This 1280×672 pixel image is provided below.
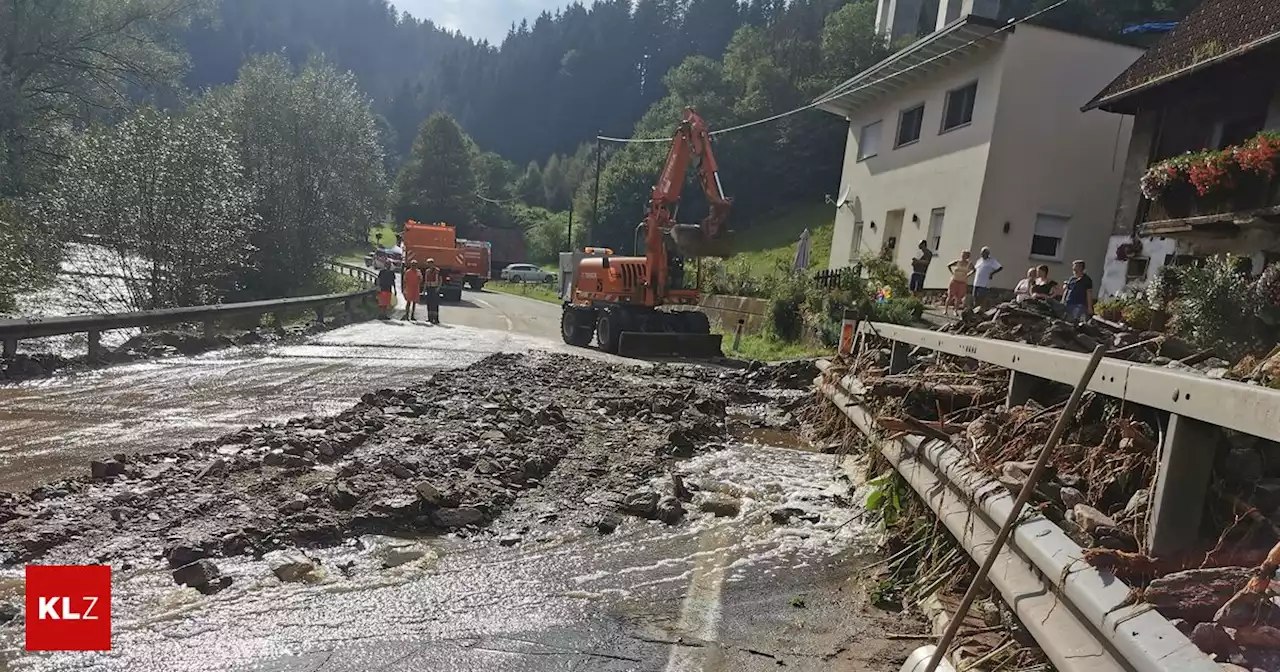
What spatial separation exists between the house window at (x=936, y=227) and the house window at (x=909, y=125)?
8.52 ft

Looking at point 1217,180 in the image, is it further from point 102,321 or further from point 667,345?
point 102,321

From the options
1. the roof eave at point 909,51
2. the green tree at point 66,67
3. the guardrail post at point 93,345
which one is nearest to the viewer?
the guardrail post at point 93,345

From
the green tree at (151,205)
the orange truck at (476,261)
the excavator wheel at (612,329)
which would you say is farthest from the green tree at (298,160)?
the excavator wheel at (612,329)

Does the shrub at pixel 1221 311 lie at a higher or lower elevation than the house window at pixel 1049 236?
lower

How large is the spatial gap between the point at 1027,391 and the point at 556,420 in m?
4.66

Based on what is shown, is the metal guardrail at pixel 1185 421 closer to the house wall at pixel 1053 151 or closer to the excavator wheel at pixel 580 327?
the excavator wheel at pixel 580 327

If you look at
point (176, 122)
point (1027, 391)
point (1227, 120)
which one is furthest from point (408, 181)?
point (1027, 391)

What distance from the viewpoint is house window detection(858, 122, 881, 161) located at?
22.3m

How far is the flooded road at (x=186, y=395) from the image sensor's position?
572 centimetres

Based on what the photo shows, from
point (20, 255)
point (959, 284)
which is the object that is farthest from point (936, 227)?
point (20, 255)

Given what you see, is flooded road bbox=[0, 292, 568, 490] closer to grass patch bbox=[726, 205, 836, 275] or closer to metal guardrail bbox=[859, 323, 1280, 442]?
metal guardrail bbox=[859, 323, 1280, 442]

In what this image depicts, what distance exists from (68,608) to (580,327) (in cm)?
1482

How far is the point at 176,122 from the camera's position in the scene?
16.1 meters

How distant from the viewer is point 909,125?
20.6 metres
